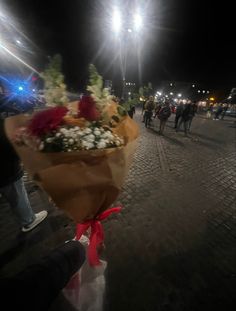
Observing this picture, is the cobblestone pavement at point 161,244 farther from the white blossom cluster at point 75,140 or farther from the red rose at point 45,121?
the red rose at point 45,121

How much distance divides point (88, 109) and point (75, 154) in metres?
0.42

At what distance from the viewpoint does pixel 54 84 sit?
1.49 metres

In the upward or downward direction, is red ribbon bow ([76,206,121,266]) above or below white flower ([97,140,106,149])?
below

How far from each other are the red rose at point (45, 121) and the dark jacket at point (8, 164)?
0.73 meters

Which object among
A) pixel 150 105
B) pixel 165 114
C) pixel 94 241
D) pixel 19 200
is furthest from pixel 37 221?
pixel 150 105

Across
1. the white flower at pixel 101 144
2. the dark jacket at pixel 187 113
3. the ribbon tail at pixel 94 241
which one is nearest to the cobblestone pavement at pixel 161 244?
the ribbon tail at pixel 94 241

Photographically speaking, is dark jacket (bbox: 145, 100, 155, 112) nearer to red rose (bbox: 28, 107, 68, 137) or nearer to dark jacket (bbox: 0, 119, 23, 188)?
dark jacket (bbox: 0, 119, 23, 188)

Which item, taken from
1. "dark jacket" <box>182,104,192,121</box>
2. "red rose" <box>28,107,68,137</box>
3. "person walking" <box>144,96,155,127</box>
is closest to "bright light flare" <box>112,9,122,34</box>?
"person walking" <box>144,96,155,127</box>

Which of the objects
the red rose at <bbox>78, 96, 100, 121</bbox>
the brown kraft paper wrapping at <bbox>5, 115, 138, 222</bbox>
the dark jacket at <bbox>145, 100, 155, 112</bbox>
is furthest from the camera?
the dark jacket at <bbox>145, 100, 155, 112</bbox>

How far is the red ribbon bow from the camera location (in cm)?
181

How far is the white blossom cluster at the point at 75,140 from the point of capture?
4.46 ft

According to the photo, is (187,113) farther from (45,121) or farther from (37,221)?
(45,121)

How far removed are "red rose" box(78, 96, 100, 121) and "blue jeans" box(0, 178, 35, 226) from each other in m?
1.62

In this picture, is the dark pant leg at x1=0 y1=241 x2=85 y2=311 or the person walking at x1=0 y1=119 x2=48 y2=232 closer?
the dark pant leg at x1=0 y1=241 x2=85 y2=311
